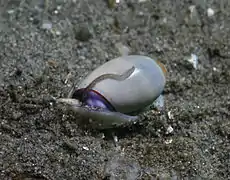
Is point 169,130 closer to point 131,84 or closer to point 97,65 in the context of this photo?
point 131,84

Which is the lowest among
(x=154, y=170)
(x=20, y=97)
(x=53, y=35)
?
(x=154, y=170)

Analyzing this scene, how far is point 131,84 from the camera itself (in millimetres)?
1559

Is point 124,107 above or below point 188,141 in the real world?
above

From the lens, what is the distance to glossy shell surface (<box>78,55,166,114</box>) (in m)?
1.54

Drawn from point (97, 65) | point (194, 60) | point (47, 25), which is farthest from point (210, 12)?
point (47, 25)

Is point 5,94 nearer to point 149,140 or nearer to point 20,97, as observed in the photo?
point 20,97

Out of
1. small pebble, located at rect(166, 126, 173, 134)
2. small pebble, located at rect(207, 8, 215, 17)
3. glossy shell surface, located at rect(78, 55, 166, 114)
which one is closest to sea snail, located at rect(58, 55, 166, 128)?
glossy shell surface, located at rect(78, 55, 166, 114)

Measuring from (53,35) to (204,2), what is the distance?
0.75 m

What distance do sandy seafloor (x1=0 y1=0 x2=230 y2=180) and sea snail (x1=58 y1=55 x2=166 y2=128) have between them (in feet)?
0.21

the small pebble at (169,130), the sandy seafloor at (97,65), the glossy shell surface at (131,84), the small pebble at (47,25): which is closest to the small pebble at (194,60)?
the sandy seafloor at (97,65)

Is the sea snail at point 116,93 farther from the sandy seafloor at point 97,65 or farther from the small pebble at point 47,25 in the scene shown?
the small pebble at point 47,25

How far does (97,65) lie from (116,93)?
0.29 meters

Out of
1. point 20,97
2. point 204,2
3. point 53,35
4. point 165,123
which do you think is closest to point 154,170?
point 165,123

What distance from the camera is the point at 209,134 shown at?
65.5 inches
